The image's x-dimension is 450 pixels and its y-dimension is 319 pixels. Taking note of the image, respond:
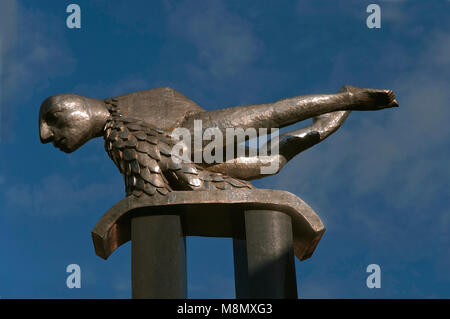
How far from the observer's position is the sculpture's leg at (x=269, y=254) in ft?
31.6

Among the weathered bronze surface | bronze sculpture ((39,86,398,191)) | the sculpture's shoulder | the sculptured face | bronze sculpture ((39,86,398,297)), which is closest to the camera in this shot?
bronze sculpture ((39,86,398,297))

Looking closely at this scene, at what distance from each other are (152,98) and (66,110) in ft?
4.25

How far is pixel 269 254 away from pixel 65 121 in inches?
139

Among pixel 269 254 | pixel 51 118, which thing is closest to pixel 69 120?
pixel 51 118

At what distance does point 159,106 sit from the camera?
11.1 meters

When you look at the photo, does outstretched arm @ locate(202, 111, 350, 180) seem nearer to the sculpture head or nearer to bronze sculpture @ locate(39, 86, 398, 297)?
bronze sculpture @ locate(39, 86, 398, 297)

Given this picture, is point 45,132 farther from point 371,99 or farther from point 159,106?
point 371,99

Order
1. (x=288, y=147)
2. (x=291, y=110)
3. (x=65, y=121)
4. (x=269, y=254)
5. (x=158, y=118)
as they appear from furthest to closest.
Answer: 1. (x=288, y=147)
2. (x=158, y=118)
3. (x=291, y=110)
4. (x=65, y=121)
5. (x=269, y=254)

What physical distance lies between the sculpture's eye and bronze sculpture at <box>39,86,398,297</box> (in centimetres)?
1

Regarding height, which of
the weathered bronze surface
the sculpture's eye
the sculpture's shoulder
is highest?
the sculpture's shoulder

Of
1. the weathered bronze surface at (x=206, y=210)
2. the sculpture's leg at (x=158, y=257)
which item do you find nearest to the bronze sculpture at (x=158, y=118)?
the weathered bronze surface at (x=206, y=210)

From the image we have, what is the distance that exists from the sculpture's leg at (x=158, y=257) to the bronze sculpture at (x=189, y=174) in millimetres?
15

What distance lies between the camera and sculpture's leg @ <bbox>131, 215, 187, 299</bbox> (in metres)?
9.57

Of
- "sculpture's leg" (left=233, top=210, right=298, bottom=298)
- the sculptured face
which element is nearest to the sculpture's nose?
the sculptured face
